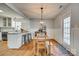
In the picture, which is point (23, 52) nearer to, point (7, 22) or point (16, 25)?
point (16, 25)

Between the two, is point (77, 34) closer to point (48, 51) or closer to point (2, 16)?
point (48, 51)

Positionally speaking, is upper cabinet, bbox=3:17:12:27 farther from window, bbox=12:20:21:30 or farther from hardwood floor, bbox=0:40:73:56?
hardwood floor, bbox=0:40:73:56

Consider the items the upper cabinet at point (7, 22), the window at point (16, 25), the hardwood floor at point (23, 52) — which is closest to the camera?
the hardwood floor at point (23, 52)

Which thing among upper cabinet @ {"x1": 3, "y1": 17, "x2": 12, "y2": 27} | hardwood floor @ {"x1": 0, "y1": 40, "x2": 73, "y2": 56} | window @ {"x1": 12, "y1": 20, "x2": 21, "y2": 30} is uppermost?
Result: upper cabinet @ {"x1": 3, "y1": 17, "x2": 12, "y2": 27}

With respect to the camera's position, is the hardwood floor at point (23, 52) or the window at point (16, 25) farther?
the window at point (16, 25)

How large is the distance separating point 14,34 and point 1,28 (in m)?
1.13

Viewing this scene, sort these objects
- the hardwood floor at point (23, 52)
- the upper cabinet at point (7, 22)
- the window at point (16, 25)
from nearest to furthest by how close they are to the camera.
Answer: the hardwood floor at point (23, 52) → the window at point (16, 25) → the upper cabinet at point (7, 22)

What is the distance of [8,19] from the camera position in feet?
19.2

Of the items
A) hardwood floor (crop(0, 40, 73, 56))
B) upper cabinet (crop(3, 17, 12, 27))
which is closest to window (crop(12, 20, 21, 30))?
upper cabinet (crop(3, 17, 12, 27))

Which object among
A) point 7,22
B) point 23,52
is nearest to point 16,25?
point 7,22

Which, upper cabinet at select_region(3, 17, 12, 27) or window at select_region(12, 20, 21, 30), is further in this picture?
upper cabinet at select_region(3, 17, 12, 27)

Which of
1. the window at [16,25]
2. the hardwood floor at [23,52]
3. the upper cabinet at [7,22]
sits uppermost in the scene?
the upper cabinet at [7,22]

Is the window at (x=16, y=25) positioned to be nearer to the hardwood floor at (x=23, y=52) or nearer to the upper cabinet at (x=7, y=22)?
the upper cabinet at (x=7, y=22)

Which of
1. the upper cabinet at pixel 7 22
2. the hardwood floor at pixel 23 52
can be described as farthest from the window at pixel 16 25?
the hardwood floor at pixel 23 52
